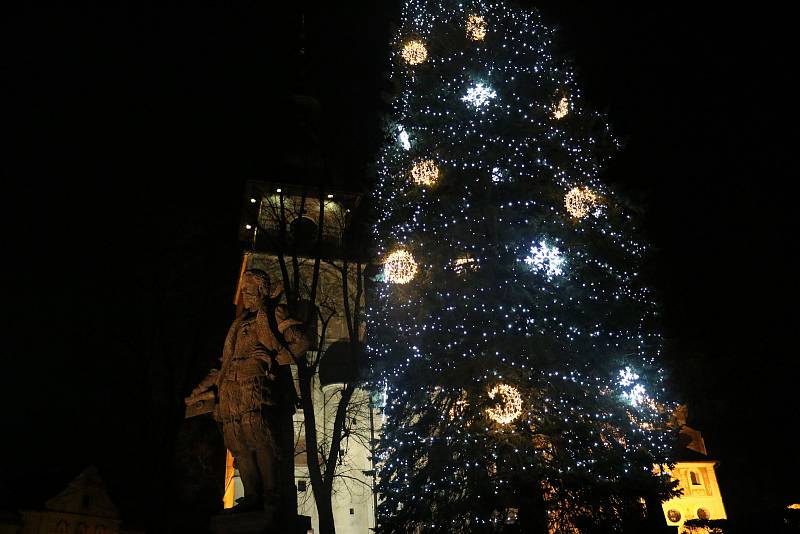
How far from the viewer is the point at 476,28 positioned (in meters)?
15.2

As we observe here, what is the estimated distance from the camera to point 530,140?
13016 mm

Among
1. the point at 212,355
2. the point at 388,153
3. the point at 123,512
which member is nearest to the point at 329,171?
A: the point at 388,153

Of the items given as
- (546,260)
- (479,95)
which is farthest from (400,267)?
(479,95)

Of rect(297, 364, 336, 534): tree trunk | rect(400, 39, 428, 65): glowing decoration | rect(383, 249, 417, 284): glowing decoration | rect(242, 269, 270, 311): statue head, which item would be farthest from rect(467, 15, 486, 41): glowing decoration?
rect(242, 269, 270, 311): statue head

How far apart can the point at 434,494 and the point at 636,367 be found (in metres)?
4.68

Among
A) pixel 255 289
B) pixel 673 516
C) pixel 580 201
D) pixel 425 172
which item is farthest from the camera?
pixel 673 516

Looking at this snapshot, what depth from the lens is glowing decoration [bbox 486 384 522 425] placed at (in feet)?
33.7

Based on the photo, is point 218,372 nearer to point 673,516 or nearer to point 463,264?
point 463,264

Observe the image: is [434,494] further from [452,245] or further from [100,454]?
[100,454]

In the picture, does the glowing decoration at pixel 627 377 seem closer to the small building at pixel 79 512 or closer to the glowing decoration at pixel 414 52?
the glowing decoration at pixel 414 52

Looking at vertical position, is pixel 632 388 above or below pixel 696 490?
above

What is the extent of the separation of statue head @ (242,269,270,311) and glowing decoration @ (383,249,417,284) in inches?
250

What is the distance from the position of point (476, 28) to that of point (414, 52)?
5.75ft

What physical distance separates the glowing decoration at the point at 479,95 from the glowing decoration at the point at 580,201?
303 centimetres
